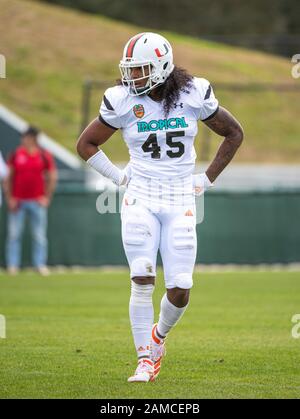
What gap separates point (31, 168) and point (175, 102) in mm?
9897

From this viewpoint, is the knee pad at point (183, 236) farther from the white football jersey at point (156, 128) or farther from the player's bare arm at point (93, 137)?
the player's bare arm at point (93, 137)

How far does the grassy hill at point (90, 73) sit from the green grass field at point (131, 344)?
16085mm

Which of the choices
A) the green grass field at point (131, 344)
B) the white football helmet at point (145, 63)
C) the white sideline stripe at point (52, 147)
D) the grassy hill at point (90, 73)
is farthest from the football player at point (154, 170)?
the grassy hill at point (90, 73)

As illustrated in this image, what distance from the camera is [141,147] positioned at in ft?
23.7

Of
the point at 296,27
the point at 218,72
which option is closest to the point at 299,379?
the point at 218,72

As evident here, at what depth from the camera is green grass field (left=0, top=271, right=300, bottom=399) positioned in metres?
6.71

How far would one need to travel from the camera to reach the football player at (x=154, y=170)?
7086 mm

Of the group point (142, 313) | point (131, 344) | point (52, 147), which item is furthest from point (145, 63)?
point (52, 147)

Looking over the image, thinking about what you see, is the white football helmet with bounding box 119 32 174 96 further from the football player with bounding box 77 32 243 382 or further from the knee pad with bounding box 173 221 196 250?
the knee pad with bounding box 173 221 196 250

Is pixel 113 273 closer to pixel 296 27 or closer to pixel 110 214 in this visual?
pixel 110 214

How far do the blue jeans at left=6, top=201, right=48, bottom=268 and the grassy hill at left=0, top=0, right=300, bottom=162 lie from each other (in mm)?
12276

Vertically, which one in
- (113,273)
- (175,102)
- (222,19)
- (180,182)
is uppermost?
(175,102)

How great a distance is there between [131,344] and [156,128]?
7.96ft

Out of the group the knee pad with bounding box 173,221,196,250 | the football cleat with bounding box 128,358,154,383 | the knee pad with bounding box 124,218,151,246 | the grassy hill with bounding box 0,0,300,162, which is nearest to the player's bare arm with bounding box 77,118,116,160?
the knee pad with bounding box 124,218,151,246
